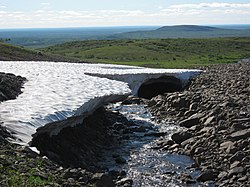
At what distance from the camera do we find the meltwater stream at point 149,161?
1421cm

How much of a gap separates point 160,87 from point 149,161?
17723 millimetres

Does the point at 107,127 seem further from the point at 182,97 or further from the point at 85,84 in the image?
the point at 182,97

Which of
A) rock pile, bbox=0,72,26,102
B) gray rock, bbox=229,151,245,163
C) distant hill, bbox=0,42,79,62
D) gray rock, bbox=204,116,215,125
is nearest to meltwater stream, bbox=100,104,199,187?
gray rock, bbox=229,151,245,163

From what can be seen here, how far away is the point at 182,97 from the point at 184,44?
69.1 metres

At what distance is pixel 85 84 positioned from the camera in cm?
2189

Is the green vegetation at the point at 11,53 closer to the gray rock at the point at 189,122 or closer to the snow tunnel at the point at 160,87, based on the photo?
the snow tunnel at the point at 160,87

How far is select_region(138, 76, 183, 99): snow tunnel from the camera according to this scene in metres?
31.8

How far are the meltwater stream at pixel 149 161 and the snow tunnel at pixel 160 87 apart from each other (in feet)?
31.9

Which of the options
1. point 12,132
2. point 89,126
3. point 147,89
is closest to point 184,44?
point 147,89

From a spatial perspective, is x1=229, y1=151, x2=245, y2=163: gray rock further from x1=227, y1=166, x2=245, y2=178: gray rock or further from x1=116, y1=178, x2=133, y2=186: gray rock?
x1=116, y1=178, x2=133, y2=186: gray rock

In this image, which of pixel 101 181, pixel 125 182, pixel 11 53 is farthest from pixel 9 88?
pixel 11 53

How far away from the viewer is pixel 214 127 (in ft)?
60.9

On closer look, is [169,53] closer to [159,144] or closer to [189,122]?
[189,122]

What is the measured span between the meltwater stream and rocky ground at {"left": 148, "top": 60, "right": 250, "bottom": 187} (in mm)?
513
